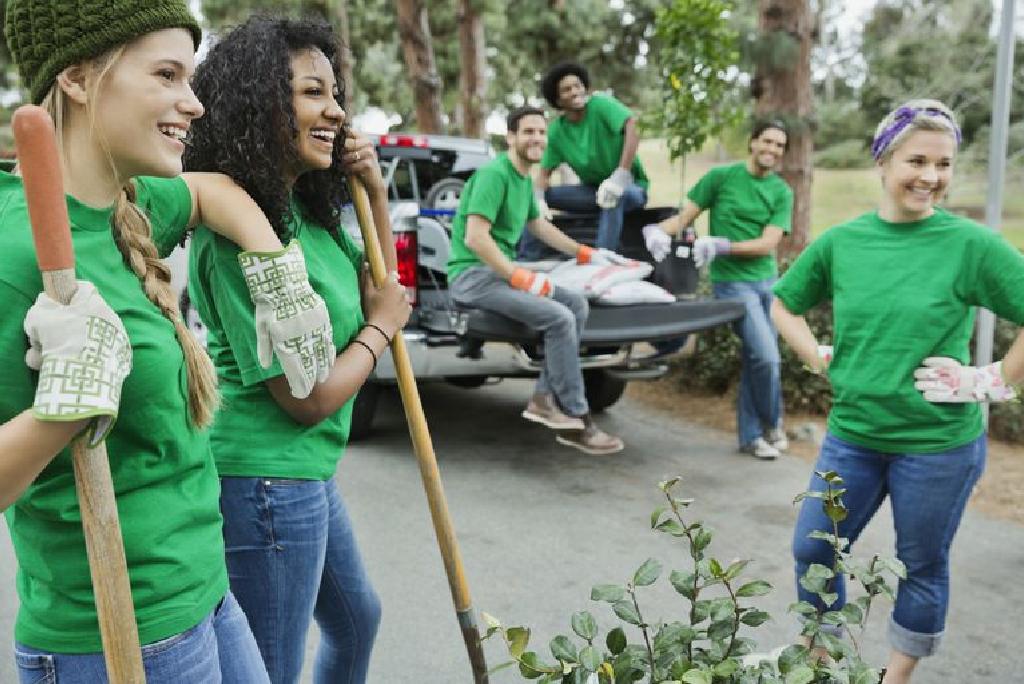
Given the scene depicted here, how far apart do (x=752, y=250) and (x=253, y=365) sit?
15.0ft

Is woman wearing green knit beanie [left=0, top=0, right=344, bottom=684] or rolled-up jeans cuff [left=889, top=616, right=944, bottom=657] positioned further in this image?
rolled-up jeans cuff [left=889, top=616, right=944, bottom=657]

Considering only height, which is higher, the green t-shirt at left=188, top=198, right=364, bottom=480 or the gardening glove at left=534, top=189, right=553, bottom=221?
the green t-shirt at left=188, top=198, right=364, bottom=480

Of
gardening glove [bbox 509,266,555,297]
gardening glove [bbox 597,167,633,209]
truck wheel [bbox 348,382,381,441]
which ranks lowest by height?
truck wheel [bbox 348,382,381,441]

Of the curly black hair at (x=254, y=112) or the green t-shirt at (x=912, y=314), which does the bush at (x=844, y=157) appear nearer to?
the green t-shirt at (x=912, y=314)

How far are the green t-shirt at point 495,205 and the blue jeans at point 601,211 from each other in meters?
0.92

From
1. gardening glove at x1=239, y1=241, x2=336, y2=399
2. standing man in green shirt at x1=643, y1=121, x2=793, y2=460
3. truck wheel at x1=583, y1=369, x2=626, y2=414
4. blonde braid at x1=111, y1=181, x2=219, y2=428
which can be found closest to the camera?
blonde braid at x1=111, y1=181, x2=219, y2=428

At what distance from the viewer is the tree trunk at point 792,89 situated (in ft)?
24.7

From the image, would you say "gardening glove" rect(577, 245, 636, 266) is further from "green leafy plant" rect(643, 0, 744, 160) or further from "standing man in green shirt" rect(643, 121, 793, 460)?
"green leafy plant" rect(643, 0, 744, 160)

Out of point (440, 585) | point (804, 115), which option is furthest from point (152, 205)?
point (804, 115)

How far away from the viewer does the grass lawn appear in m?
22.8

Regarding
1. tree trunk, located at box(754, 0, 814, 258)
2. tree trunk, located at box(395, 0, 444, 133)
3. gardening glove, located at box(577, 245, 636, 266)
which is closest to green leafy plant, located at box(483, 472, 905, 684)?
gardening glove, located at box(577, 245, 636, 266)

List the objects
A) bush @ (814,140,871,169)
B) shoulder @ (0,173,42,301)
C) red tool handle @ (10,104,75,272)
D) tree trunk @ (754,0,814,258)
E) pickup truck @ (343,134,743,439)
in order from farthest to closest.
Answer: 1. bush @ (814,140,871,169)
2. tree trunk @ (754,0,814,258)
3. pickup truck @ (343,134,743,439)
4. shoulder @ (0,173,42,301)
5. red tool handle @ (10,104,75,272)

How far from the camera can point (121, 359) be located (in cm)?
127

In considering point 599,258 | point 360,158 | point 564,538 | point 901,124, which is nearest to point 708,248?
point 599,258
